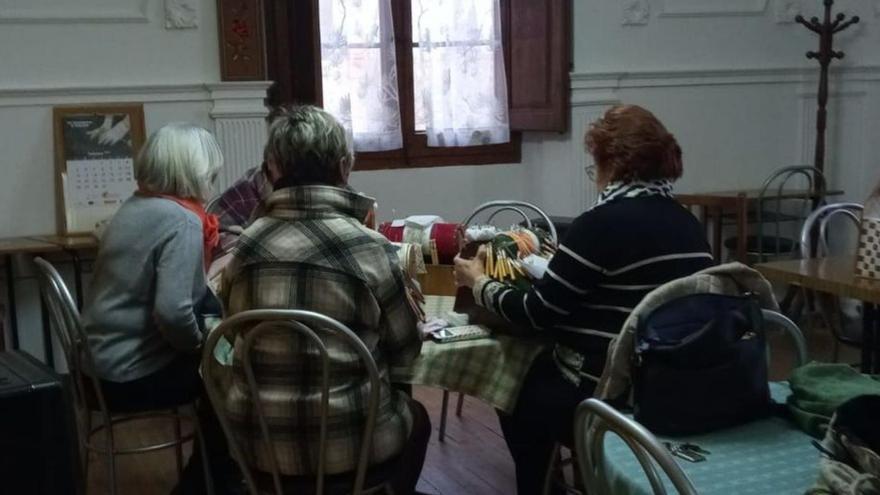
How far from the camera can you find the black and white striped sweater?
6.91ft

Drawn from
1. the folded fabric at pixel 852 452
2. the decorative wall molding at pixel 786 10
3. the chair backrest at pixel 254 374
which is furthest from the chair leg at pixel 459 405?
the decorative wall molding at pixel 786 10

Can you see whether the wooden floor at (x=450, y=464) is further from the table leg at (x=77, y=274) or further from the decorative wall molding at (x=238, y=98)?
the decorative wall molding at (x=238, y=98)

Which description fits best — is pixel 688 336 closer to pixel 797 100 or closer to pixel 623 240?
pixel 623 240

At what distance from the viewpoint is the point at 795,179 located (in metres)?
5.35

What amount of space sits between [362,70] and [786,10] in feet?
7.51

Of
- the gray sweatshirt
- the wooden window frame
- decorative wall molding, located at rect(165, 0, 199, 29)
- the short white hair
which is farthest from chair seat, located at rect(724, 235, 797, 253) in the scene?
the gray sweatshirt

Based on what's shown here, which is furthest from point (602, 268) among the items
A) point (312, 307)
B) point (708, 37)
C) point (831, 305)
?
point (708, 37)

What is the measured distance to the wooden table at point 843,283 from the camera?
249cm

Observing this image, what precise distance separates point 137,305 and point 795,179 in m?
3.99

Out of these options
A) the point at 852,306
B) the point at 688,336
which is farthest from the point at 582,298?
the point at 852,306

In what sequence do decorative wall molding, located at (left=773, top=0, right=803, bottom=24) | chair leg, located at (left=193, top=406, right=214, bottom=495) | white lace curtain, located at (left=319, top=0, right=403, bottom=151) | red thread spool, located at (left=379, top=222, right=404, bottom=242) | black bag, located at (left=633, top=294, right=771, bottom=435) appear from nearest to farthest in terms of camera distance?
black bag, located at (left=633, top=294, right=771, bottom=435)
chair leg, located at (left=193, top=406, right=214, bottom=495)
red thread spool, located at (left=379, top=222, right=404, bottom=242)
white lace curtain, located at (left=319, top=0, right=403, bottom=151)
decorative wall molding, located at (left=773, top=0, right=803, bottom=24)

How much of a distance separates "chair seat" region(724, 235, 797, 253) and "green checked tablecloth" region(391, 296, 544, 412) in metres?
2.71

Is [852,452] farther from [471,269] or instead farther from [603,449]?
[471,269]

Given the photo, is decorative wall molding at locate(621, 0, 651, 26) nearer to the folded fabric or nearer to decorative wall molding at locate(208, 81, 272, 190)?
decorative wall molding at locate(208, 81, 272, 190)
